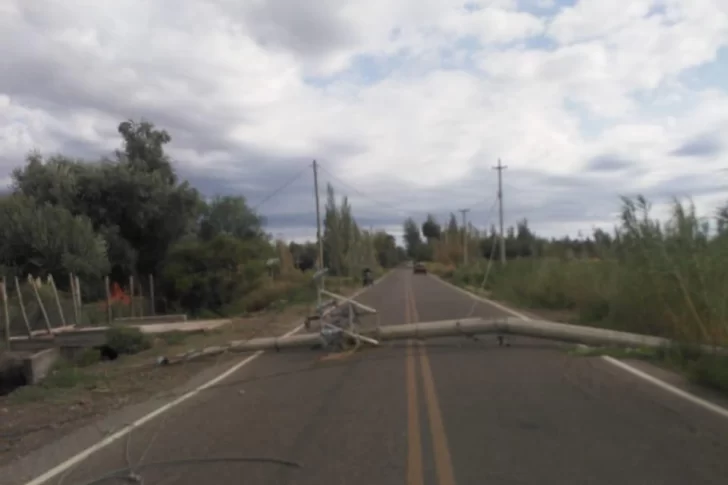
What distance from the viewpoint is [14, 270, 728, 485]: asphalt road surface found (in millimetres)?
7488

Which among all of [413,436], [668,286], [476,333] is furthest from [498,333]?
Result: [413,436]

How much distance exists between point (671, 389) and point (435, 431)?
4.26m

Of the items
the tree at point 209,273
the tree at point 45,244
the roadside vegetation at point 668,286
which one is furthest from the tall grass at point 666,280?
the tree at point 209,273

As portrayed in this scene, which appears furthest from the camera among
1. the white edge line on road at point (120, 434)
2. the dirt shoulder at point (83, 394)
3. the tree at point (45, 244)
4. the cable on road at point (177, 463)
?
the tree at point (45, 244)

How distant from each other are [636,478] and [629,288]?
12.1m

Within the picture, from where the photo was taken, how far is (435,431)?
9266 mm

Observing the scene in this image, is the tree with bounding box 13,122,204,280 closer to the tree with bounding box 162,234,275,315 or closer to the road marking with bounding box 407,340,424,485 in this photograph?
the tree with bounding box 162,234,275,315

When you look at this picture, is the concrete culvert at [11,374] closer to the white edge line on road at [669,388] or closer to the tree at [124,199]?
the white edge line on road at [669,388]

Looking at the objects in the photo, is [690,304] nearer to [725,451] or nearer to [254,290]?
[725,451]

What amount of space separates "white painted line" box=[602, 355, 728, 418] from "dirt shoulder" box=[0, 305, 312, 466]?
7835 mm

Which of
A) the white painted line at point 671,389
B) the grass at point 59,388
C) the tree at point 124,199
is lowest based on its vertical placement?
the white painted line at point 671,389

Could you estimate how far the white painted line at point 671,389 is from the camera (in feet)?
33.1

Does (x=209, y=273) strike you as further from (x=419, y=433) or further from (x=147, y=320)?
(x=419, y=433)

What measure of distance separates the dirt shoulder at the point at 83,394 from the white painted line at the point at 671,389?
7.84 metres
